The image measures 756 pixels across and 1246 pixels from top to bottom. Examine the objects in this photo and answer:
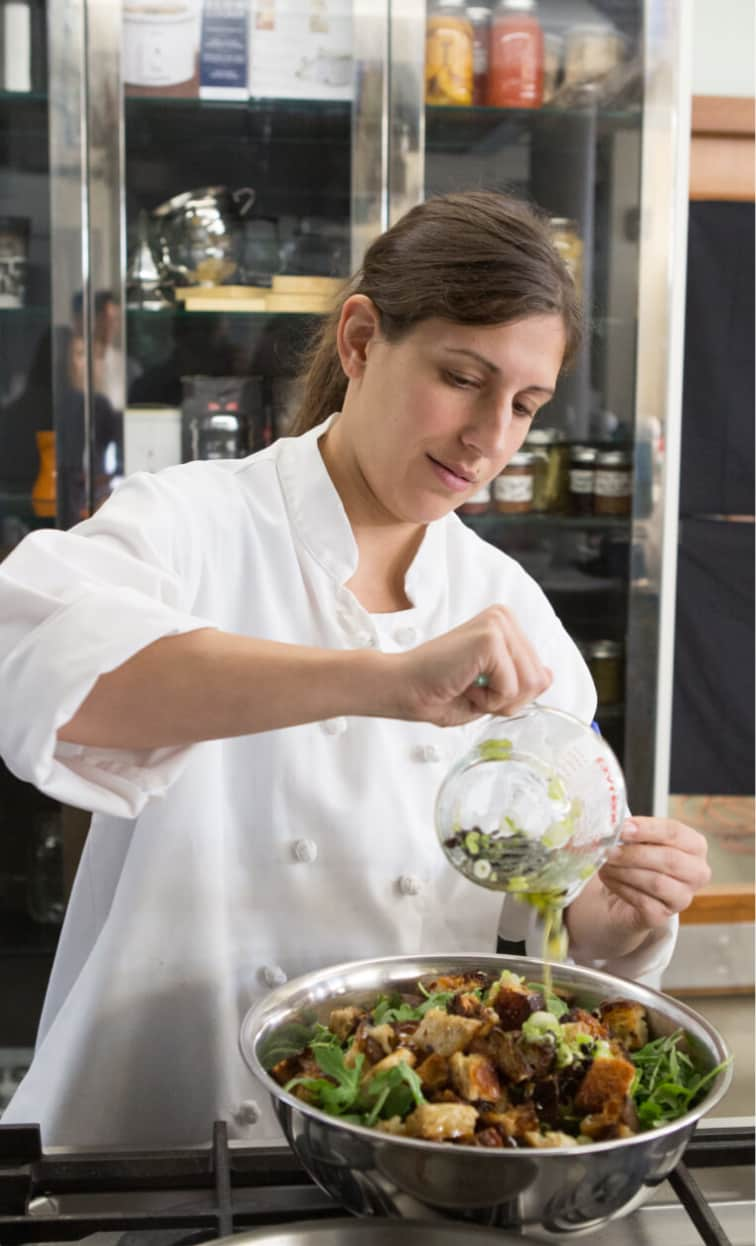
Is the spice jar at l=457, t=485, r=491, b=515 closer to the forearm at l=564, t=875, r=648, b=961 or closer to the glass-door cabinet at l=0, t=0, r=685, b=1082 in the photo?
the glass-door cabinet at l=0, t=0, r=685, b=1082

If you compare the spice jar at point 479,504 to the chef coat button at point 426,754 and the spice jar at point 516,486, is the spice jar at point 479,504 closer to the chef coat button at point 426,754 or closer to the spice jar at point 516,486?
the spice jar at point 516,486

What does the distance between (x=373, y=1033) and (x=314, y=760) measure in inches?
18.0

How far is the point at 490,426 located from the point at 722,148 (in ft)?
6.14

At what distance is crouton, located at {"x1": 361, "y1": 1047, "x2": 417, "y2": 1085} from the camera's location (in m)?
0.91

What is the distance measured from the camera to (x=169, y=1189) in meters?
0.99

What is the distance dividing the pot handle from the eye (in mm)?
1626

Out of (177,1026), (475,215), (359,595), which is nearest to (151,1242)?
(177,1026)

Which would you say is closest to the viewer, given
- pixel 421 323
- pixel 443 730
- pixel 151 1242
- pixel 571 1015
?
pixel 151 1242

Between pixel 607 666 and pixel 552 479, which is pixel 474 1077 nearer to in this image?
pixel 607 666

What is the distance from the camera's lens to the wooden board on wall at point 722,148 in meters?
2.83

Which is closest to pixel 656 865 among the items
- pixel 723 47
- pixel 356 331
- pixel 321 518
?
pixel 321 518

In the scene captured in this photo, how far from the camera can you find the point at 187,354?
277cm

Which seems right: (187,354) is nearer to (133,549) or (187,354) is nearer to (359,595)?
(359,595)

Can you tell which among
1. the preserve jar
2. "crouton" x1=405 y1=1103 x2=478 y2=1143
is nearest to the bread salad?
"crouton" x1=405 y1=1103 x2=478 y2=1143
